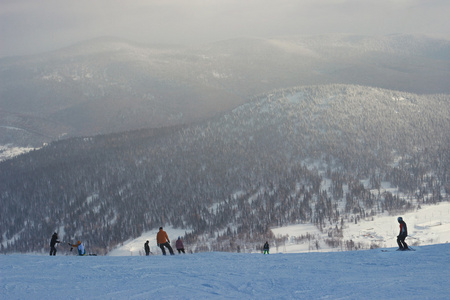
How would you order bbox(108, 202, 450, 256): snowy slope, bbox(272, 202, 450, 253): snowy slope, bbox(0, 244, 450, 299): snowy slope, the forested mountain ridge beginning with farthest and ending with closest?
the forested mountain ridge < bbox(108, 202, 450, 256): snowy slope < bbox(272, 202, 450, 253): snowy slope < bbox(0, 244, 450, 299): snowy slope

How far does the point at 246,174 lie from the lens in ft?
366

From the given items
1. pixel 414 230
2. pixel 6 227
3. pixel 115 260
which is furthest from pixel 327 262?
pixel 6 227

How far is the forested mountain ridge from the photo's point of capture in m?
88.0

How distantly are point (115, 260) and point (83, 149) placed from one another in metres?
158

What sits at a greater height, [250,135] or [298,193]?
[250,135]

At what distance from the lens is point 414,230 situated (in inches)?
2441

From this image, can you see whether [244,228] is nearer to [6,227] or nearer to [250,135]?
[250,135]

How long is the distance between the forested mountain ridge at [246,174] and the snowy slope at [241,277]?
149 ft

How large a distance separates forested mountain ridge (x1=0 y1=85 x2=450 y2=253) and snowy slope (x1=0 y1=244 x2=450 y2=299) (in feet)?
149

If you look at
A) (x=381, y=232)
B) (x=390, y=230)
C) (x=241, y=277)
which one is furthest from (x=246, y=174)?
(x=241, y=277)

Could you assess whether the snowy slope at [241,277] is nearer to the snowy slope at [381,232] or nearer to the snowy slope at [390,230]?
the snowy slope at [381,232]

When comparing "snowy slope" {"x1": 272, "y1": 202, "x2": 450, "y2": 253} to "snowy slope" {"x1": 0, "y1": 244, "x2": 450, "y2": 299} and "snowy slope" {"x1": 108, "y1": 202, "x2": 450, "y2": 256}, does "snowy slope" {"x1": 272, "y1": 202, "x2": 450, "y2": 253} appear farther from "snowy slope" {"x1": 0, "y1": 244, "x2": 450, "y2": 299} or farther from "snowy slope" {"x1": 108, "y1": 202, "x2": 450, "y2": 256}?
"snowy slope" {"x1": 0, "y1": 244, "x2": 450, "y2": 299}

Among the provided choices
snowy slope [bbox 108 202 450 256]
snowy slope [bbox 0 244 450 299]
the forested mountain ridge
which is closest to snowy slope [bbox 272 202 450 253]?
snowy slope [bbox 108 202 450 256]

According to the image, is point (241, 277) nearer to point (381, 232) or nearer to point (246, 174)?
point (381, 232)
